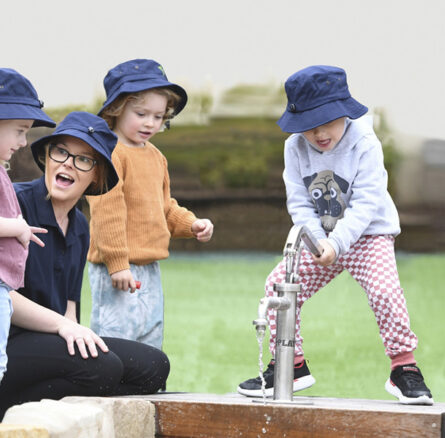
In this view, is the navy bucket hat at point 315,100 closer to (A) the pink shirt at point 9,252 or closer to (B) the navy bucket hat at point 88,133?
(B) the navy bucket hat at point 88,133

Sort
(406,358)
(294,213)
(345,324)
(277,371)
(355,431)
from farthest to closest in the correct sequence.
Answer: (345,324)
(294,213)
(406,358)
(277,371)
(355,431)

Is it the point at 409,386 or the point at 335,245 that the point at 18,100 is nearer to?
the point at 335,245

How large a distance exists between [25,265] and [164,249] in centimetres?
82

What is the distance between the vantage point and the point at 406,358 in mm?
2779

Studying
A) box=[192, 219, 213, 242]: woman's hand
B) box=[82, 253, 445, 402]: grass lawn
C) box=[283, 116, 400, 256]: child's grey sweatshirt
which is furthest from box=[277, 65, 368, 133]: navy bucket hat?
box=[82, 253, 445, 402]: grass lawn

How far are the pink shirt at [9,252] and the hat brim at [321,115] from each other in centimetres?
92

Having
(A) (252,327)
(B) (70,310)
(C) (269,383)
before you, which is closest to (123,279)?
(B) (70,310)

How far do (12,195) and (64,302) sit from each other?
0.44 meters

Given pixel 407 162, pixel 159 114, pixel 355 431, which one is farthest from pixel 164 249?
pixel 407 162

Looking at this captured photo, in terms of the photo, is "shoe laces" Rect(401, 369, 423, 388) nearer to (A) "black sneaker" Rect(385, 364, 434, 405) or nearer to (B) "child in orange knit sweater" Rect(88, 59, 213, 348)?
(A) "black sneaker" Rect(385, 364, 434, 405)

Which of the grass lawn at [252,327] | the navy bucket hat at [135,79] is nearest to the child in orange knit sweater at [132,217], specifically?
the navy bucket hat at [135,79]

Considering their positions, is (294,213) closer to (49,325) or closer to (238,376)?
(49,325)

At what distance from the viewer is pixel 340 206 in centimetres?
289

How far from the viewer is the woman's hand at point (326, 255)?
105 inches
